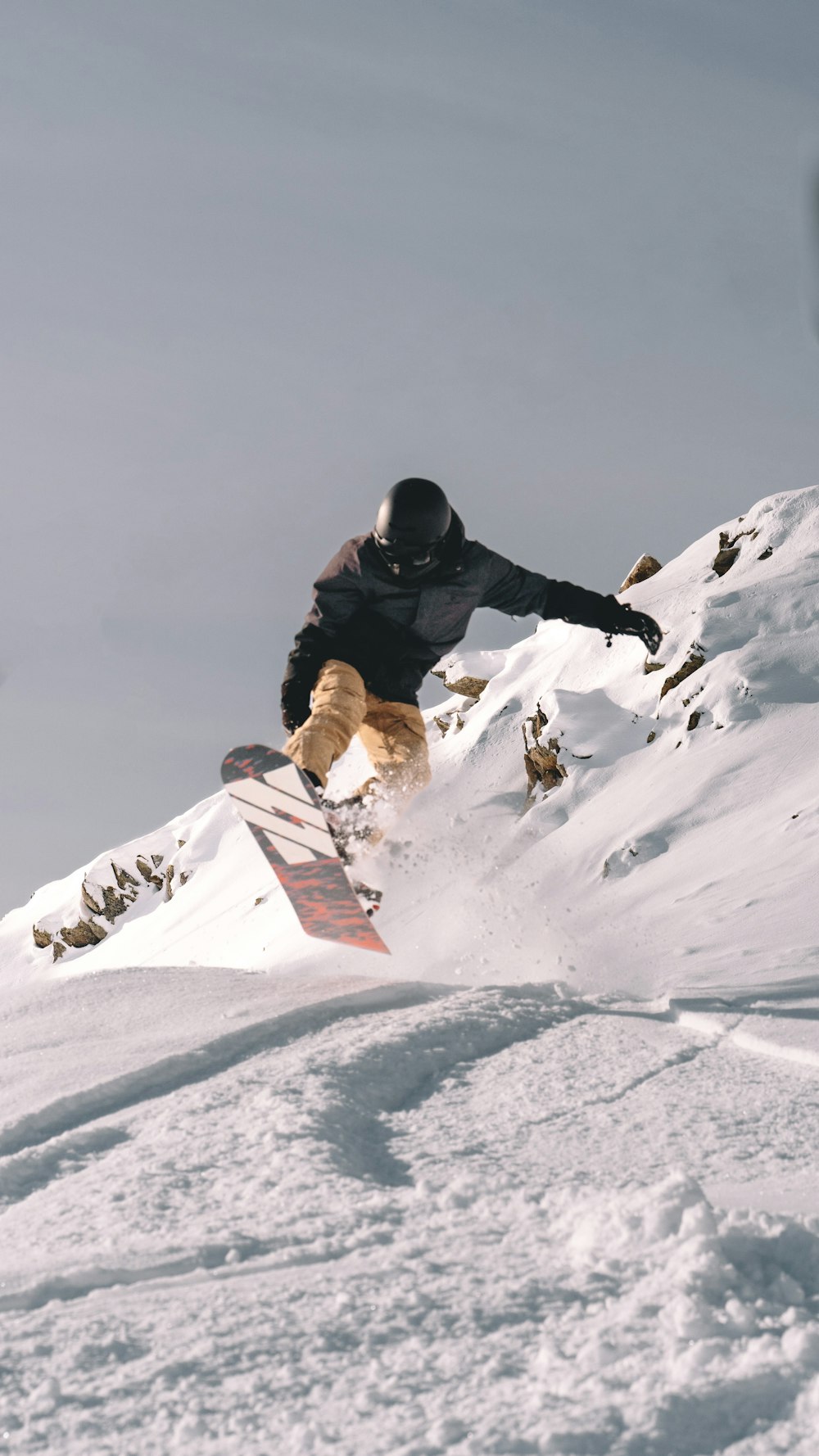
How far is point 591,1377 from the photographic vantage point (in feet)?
4.48

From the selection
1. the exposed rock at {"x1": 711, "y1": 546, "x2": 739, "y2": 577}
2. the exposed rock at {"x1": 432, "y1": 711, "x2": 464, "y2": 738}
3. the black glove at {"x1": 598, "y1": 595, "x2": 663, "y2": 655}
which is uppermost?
the exposed rock at {"x1": 432, "y1": 711, "x2": 464, "y2": 738}

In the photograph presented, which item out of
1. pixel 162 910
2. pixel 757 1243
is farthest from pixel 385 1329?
pixel 162 910

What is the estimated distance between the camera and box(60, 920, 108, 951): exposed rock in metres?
52.1

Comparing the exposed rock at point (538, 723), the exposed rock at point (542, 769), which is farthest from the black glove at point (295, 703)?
the exposed rock at point (538, 723)

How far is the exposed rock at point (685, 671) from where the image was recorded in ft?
43.1

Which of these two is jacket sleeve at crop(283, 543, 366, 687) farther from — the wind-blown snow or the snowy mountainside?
the wind-blown snow

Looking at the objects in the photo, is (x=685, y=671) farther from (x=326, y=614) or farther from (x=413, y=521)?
(x=413, y=521)

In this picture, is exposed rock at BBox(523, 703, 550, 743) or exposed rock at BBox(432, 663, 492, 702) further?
exposed rock at BBox(432, 663, 492, 702)

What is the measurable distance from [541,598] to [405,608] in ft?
2.79

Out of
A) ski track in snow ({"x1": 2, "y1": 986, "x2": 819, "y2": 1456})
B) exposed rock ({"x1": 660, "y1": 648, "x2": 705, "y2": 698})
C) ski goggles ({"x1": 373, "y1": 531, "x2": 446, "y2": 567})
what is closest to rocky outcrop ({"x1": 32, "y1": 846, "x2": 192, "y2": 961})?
exposed rock ({"x1": 660, "y1": 648, "x2": 705, "y2": 698})

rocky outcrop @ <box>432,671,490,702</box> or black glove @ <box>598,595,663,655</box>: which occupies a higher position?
rocky outcrop @ <box>432,671,490,702</box>

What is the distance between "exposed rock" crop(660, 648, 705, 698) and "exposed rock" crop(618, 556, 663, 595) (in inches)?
246

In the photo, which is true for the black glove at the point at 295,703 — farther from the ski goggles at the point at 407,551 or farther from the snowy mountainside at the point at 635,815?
the snowy mountainside at the point at 635,815

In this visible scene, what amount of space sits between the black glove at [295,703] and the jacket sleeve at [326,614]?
0.08 feet
